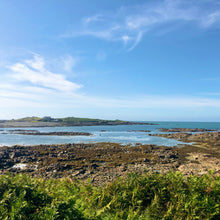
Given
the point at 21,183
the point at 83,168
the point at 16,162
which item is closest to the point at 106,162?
the point at 83,168

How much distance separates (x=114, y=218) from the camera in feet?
18.2

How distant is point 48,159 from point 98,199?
18952 mm

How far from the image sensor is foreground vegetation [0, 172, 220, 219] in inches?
212

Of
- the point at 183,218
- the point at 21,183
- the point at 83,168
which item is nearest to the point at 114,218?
the point at 183,218

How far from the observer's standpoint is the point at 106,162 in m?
22.9

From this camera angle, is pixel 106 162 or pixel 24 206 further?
pixel 106 162

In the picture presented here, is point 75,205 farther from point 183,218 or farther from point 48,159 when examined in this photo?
point 48,159

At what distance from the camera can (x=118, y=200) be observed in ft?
23.5

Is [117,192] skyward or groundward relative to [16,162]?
skyward

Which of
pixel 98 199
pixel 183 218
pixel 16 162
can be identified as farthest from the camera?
pixel 16 162

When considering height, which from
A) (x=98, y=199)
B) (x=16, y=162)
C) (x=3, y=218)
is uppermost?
(x=3, y=218)

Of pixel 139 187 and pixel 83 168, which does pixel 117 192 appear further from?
pixel 83 168

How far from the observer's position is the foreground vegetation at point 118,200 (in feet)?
17.6

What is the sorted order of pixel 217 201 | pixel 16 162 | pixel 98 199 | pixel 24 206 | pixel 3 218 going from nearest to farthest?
1. pixel 3 218
2. pixel 24 206
3. pixel 217 201
4. pixel 98 199
5. pixel 16 162
